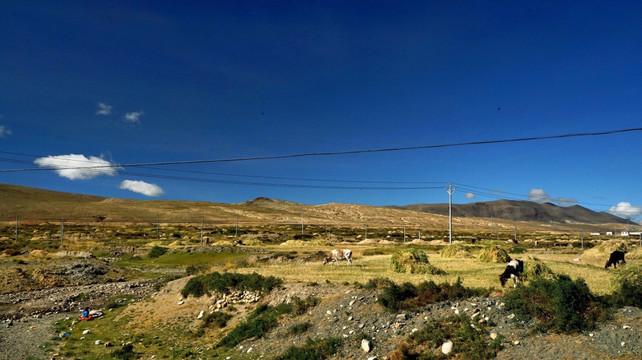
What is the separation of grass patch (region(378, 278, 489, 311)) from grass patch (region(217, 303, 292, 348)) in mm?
5024

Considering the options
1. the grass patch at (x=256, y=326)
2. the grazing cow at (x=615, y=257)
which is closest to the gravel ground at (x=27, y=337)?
the grass patch at (x=256, y=326)

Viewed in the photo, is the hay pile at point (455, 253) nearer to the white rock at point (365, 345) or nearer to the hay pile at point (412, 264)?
the hay pile at point (412, 264)

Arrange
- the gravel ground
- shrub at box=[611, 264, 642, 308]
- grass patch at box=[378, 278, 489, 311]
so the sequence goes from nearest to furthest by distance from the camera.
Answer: shrub at box=[611, 264, 642, 308] → grass patch at box=[378, 278, 489, 311] → the gravel ground

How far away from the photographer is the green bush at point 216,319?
803 inches

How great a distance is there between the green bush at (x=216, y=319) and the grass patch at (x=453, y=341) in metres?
10.3

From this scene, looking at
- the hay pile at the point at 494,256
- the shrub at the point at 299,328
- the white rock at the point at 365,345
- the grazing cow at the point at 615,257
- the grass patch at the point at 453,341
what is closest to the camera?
the grass patch at the point at 453,341

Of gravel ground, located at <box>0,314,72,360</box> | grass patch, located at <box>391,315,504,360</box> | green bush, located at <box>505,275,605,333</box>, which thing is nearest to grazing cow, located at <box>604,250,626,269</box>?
green bush, located at <box>505,275,605,333</box>

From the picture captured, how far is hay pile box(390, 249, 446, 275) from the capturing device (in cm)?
2575

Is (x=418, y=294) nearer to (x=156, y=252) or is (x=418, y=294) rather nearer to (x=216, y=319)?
(x=216, y=319)

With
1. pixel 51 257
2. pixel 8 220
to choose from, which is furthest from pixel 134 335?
pixel 8 220

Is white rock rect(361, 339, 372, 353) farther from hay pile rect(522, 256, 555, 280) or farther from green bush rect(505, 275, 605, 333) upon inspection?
hay pile rect(522, 256, 555, 280)

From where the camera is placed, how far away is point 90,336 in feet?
72.0

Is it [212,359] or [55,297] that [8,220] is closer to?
[55,297]

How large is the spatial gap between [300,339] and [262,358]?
1674 mm
